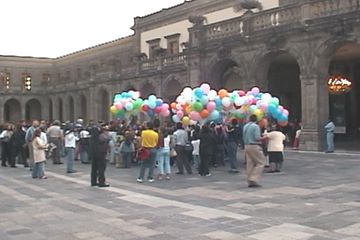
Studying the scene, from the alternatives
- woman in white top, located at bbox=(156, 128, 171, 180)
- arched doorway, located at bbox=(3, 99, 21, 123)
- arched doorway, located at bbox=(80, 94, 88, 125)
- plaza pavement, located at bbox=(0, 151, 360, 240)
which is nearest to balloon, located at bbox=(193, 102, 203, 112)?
woman in white top, located at bbox=(156, 128, 171, 180)

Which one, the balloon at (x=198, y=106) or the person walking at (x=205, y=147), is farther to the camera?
the balloon at (x=198, y=106)

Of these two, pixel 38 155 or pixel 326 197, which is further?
pixel 38 155

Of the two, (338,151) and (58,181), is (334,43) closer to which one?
(338,151)

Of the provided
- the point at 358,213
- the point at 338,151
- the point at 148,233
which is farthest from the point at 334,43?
the point at 148,233

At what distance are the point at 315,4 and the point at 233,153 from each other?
8.30 m

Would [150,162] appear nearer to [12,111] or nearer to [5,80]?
[5,80]

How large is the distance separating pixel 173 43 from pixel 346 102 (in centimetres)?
1503

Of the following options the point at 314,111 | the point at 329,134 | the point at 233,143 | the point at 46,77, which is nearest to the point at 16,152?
the point at 233,143

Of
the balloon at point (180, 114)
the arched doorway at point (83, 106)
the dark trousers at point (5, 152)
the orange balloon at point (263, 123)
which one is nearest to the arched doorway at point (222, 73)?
the balloon at point (180, 114)

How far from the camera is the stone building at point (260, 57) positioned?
19.4 m

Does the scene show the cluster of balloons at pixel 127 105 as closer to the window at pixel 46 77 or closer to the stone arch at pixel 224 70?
the stone arch at pixel 224 70

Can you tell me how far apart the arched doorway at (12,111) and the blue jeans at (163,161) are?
165ft

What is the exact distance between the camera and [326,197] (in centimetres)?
963

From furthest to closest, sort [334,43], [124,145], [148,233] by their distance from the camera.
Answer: [334,43] → [124,145] → [148,233]
